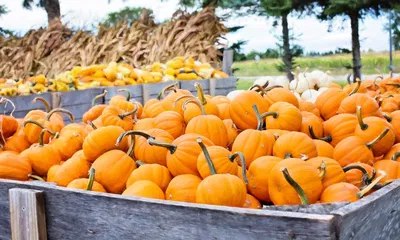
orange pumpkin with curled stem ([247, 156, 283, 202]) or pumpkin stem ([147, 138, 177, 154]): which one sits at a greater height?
pumpkin stem ([147, 138, 177, 154])

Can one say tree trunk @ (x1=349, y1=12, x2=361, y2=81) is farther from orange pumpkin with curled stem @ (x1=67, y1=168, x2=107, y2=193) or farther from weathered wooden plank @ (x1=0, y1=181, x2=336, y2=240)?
weathered wooden plank @ (x1=0, y1=181, x2=336, y2=240)

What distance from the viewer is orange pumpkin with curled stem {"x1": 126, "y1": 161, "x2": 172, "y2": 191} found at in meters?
1.72

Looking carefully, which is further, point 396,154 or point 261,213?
point 396,154

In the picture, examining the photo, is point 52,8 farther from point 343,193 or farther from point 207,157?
point 343,193

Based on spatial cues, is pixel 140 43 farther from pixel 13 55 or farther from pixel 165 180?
pixel 165 180

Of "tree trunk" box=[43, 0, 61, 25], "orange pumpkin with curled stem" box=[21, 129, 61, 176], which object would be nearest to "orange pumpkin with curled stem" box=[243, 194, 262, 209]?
"orange pumpkin with curled stem" box=[21, 129, 61, 176]

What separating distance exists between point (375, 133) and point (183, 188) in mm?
833

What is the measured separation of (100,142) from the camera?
6.21 ft

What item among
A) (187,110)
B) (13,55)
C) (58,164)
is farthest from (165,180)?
(13,55)

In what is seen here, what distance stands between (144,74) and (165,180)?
6013 mm

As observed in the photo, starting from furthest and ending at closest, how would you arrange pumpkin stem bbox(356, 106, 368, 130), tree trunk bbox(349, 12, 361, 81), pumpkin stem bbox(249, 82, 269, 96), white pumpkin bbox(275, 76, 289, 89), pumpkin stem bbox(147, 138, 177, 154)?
tree trunk bbox(349, 12, 361, 81)
white pumpkin bbox(275, 76, 289, 89)
pumpkin stem bbox(249, 82, 269, 96)
pumpkin stem bbox(356, 106, 368, 130)
pumpkin stem bbox(147, 138, 177, 154)

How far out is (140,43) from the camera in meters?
9.72

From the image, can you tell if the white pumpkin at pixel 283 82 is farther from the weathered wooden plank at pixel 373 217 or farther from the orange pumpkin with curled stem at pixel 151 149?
the weathered wooden plank at pixel 373 217

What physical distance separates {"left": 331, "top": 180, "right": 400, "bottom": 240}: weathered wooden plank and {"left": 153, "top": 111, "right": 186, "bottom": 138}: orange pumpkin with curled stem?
2.94 feet
